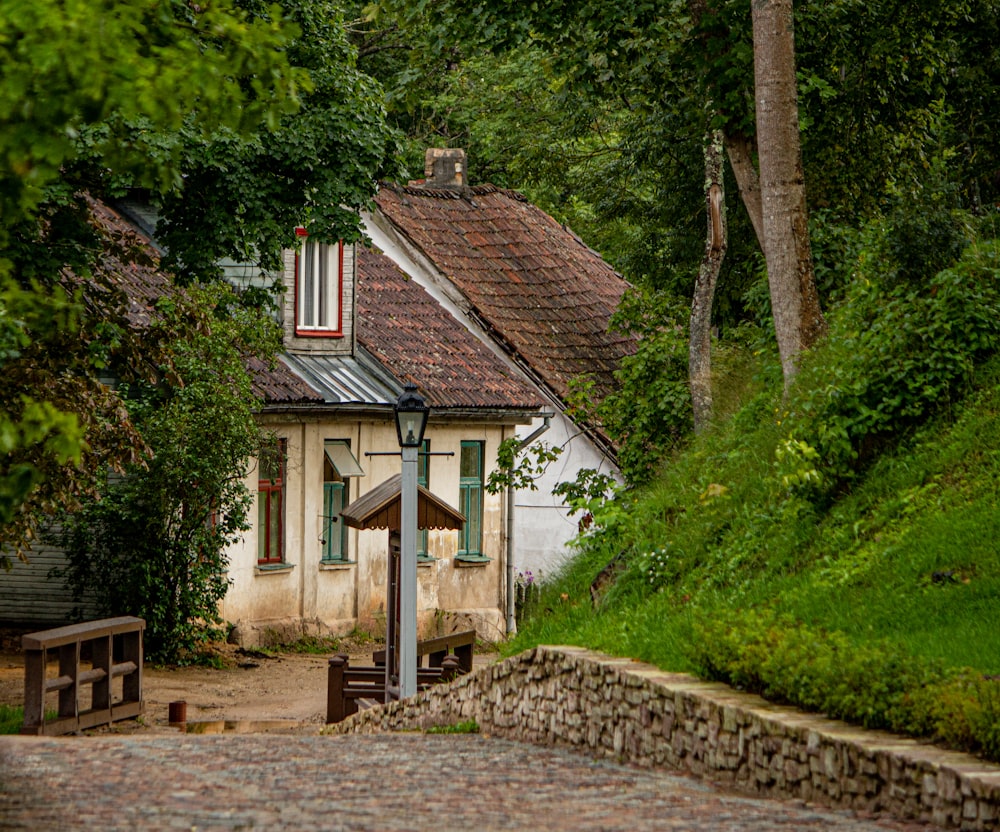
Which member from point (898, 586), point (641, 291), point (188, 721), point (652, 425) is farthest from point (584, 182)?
point (898, 586)

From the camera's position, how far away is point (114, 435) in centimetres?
1577

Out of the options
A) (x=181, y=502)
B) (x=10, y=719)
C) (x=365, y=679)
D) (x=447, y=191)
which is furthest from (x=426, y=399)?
(x=10, y=719)

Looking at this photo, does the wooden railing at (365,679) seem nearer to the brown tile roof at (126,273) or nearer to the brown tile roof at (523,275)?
the brown tile roof at (126,273)

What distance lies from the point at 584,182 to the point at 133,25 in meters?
22.9

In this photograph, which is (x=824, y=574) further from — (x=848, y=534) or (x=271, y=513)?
(x=271, y=513)

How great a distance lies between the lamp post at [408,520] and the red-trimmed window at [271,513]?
29.6 feet

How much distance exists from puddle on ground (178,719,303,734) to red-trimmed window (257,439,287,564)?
597cm

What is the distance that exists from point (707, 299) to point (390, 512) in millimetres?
5343

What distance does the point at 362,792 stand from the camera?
873 cm

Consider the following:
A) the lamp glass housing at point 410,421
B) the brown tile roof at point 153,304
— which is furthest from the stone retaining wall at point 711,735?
the brown tile roof at point 153,304

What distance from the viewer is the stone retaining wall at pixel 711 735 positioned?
7340 mm

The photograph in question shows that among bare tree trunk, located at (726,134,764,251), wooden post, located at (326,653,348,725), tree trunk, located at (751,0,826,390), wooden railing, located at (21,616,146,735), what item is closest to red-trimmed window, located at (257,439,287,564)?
wooden railing, located at (21,616,146,735)

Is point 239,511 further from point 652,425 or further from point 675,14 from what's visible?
point 675,14

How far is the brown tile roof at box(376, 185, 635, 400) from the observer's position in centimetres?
2911
